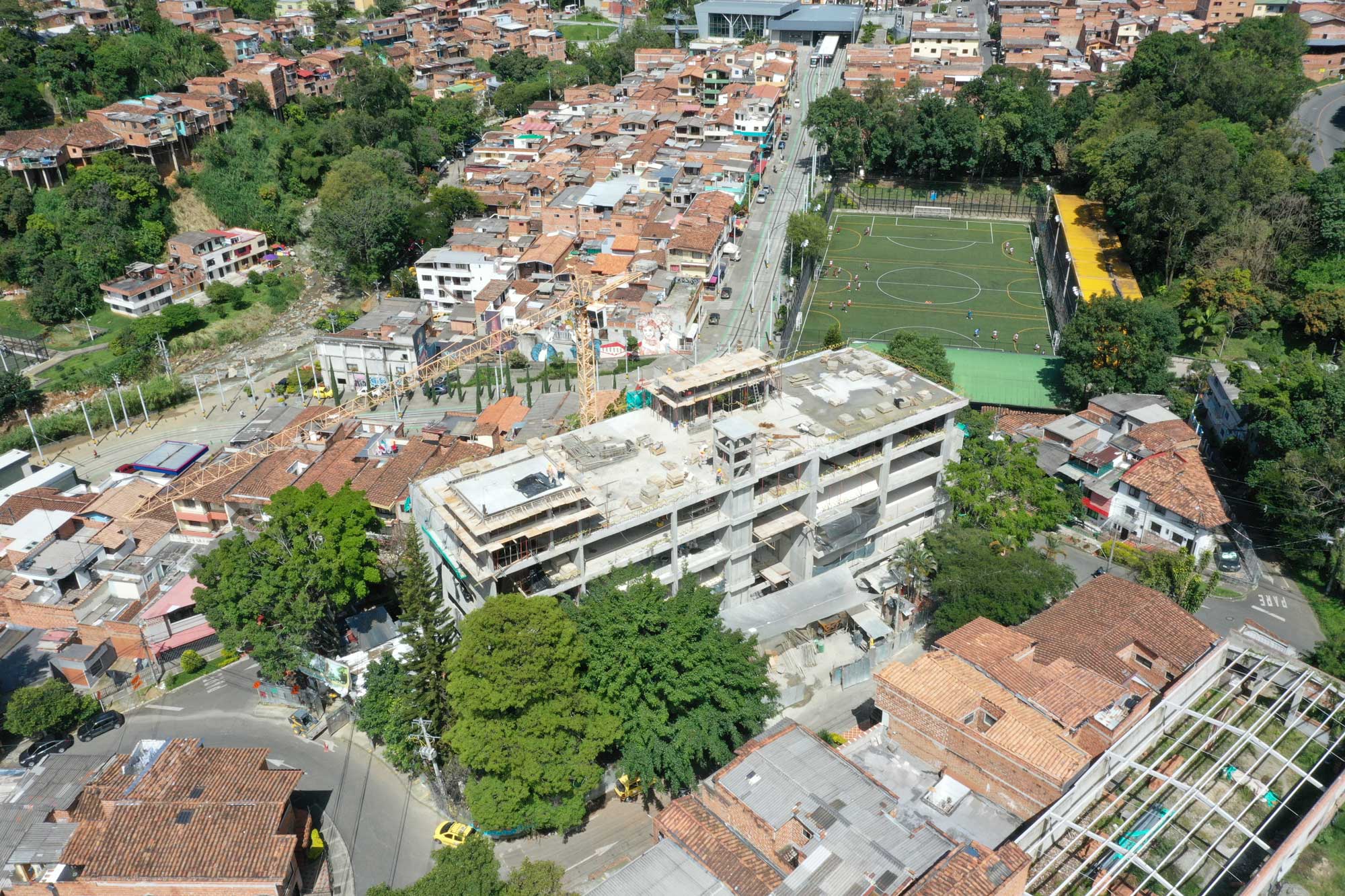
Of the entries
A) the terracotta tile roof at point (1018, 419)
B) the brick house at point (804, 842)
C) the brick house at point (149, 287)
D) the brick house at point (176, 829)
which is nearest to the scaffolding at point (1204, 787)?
the brick house at point (804, 842)

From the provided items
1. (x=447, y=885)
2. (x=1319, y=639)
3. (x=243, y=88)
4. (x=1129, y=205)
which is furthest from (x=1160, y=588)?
(x=243, y=88)

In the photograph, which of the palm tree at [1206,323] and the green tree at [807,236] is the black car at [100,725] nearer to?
the green tree at [807,236]

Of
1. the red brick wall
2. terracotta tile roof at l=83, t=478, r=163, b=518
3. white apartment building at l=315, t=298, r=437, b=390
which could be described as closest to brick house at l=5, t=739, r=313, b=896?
the red brick wall

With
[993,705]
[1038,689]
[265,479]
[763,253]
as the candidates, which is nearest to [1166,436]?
[1038,689]

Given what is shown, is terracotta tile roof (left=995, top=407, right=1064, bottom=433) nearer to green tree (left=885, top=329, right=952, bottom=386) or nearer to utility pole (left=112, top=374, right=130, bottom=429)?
green tree (left=885, top=329, right=952, bottom=386)

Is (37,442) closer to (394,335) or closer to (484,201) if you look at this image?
(394,335)
